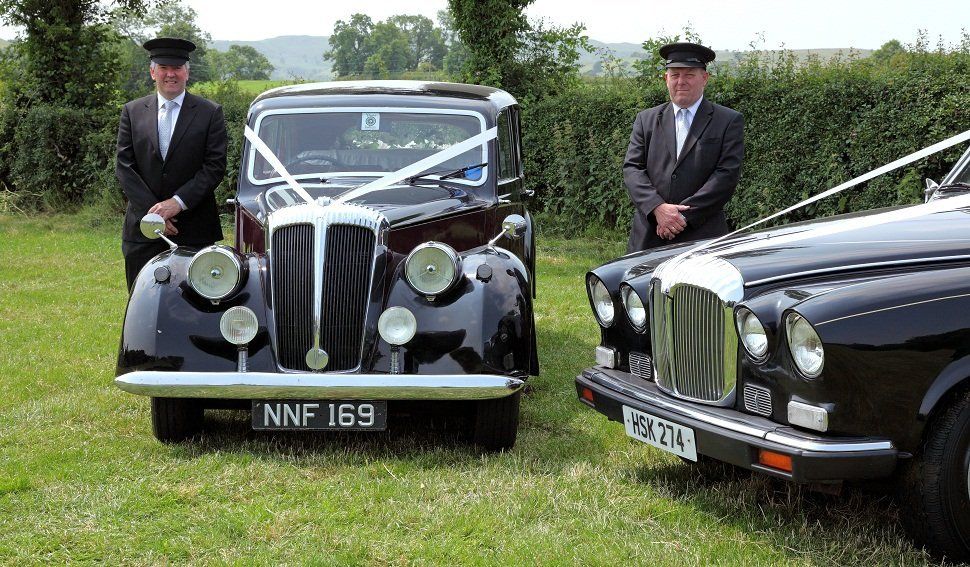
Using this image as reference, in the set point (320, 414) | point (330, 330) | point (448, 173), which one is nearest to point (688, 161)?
point (448, 173)

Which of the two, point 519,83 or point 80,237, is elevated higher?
point 519,83

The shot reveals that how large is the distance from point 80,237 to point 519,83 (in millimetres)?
6451

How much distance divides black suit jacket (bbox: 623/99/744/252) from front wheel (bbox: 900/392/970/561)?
2.57 metres

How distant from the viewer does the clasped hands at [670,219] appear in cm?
579

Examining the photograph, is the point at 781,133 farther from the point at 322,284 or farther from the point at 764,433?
the point at 764,433

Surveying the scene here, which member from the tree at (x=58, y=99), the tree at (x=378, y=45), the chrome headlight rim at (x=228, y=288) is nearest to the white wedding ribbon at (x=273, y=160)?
the chrome headlight rim at (x=228, y=288)

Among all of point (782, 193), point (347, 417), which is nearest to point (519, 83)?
point (782, 193)

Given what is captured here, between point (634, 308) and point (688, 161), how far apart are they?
1650 millimetres

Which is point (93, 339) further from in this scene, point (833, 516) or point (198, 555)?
point (833, 516)

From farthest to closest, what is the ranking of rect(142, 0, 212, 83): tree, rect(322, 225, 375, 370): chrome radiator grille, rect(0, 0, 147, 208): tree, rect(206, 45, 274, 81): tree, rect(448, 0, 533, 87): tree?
rect(206, 45, 274, 81): tree, rect(142, 0, 212, 83): tree, rect(0, 0, 147, 208): tree, rect(448, 0, 533, 87): tree, rect(322, 225, 375, 370): chrome radiator grille

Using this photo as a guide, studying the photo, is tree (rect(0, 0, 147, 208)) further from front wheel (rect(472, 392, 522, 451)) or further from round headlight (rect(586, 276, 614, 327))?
round headlight (rect(586, 276, 614, 327))

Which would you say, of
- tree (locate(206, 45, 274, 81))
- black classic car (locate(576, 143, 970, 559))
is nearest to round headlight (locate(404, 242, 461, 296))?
black classic car (locate(576, 143, 970, 559))

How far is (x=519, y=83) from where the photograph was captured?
577 inches

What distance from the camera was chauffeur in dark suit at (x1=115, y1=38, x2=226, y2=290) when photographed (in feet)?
21.0
